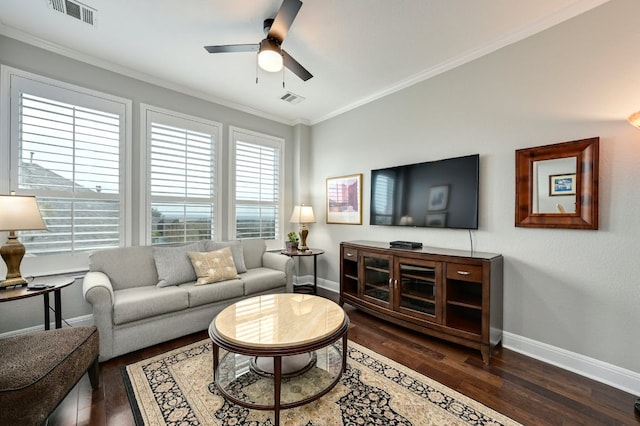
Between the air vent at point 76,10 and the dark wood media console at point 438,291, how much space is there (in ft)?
11.1

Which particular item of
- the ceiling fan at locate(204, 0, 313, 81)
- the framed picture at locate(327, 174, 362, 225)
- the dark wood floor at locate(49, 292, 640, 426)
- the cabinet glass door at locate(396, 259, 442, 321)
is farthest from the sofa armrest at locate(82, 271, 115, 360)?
the framed picture at locate(327, 174, 362, 225)

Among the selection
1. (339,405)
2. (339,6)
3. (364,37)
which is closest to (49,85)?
(339,6)

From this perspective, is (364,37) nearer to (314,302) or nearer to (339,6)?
(339,6)

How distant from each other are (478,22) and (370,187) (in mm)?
2064

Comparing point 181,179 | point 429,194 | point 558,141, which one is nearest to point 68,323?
point 181,179

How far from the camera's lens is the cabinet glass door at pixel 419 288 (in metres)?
2.58

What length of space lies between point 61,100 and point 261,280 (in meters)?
2.80

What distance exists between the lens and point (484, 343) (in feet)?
7.41

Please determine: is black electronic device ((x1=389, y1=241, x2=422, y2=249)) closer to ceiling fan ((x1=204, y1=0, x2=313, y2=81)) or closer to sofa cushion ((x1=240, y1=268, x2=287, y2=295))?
sofa cushion ((x1=240, y1=268, x2=287, y2=295))

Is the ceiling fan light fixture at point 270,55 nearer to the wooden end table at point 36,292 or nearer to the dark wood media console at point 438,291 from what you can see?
the dark wood media console at point 438,291

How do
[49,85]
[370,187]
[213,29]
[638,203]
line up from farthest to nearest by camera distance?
[370,187], [49,85], [213,29], [638,203]

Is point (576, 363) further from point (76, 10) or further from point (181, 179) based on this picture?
point (76, 10)

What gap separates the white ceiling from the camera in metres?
2.15

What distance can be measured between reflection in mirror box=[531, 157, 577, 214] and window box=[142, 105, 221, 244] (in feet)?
12.2
